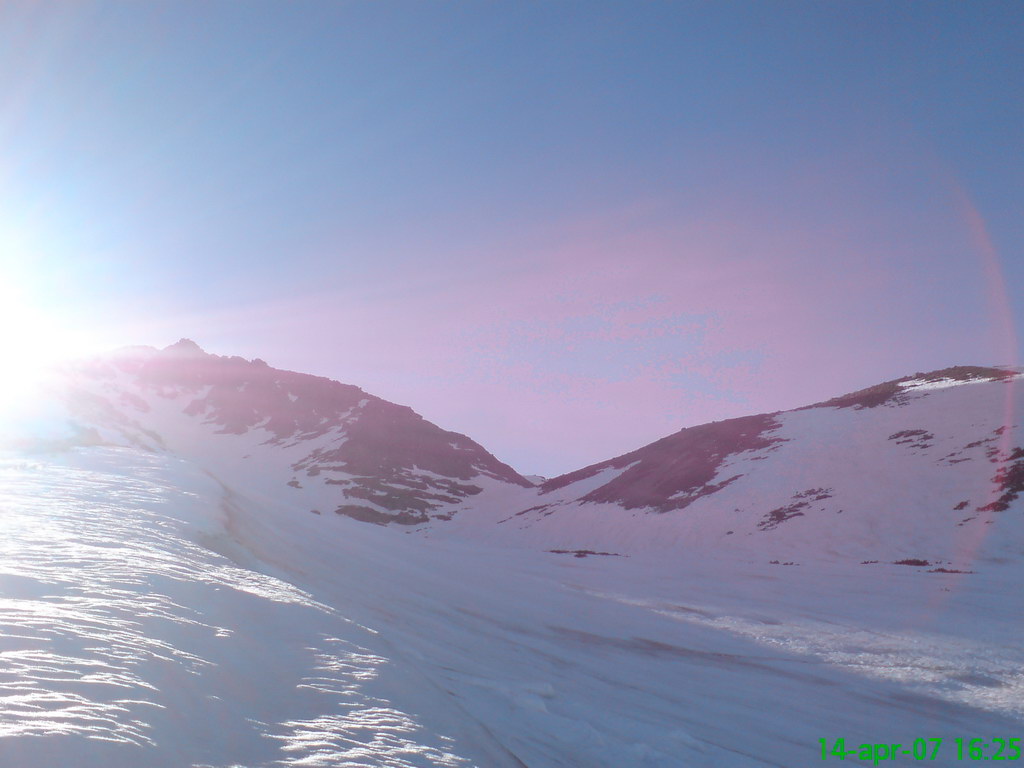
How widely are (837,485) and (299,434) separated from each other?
3100 inches

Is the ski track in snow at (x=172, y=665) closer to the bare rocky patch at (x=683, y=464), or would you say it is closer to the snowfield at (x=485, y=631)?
the snowfield at (x=485, y=631)

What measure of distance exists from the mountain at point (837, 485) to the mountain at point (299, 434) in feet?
80.8

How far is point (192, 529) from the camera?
→ 31.7 feet

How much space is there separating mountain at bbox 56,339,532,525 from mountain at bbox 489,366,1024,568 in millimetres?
24627

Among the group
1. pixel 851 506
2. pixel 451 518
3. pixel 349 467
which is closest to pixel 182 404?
pixel 349 467

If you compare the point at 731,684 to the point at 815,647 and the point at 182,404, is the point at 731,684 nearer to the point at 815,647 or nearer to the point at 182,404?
the point at 815,647

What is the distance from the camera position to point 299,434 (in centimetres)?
9456

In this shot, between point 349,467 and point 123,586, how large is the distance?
74.1 meters

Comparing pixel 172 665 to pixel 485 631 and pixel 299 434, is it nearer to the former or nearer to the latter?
pixel 485 631

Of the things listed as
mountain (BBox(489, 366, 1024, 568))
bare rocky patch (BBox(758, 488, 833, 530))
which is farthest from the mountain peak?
bare rocky patch (BBox(758, 488, 833, 530))

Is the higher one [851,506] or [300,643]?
[851,506]

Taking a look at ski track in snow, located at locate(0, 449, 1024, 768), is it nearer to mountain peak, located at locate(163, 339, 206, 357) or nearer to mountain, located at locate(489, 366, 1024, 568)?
mountain, located at locate(489, 366, 1024, 568)

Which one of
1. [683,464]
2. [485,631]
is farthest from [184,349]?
[485,631]

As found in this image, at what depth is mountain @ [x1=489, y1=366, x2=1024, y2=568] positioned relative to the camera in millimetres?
25609
